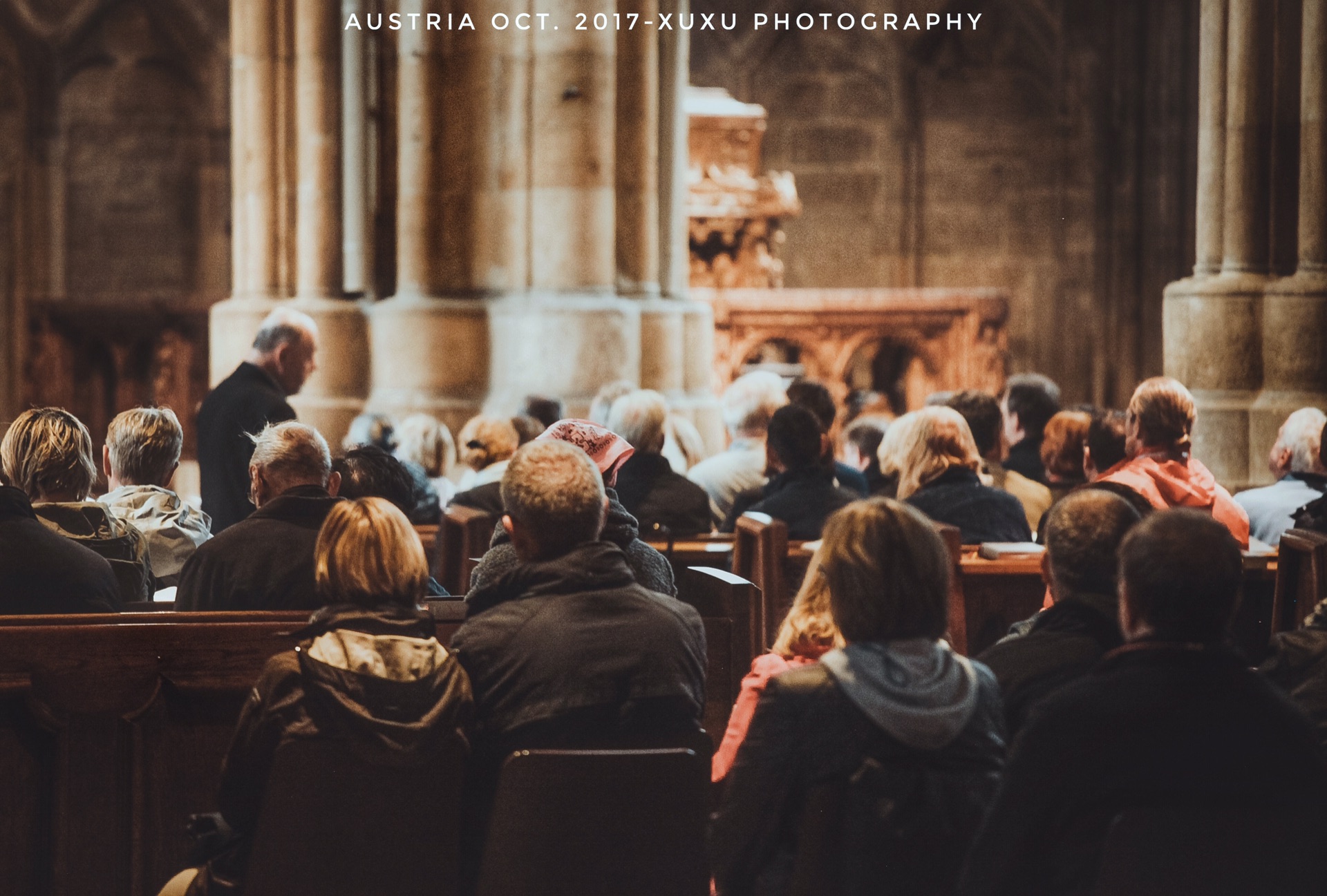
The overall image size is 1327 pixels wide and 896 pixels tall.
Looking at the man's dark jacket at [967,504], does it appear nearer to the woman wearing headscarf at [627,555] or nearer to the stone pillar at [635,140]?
the woman wearing headscarf at [627,555]

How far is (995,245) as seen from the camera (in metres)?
15.7

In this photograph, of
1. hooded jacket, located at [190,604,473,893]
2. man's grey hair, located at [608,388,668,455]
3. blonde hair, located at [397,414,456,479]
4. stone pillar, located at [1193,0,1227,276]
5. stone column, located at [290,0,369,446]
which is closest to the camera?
hooded jacket, located at [190,604,473,893]

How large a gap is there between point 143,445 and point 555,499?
1.88 meters

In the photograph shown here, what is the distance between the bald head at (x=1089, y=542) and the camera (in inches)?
121

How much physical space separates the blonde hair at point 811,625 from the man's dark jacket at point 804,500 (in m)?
2.13

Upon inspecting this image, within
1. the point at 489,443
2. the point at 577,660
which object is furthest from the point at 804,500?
the point at 577,660

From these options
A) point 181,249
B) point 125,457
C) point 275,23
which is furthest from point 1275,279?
point 181,249

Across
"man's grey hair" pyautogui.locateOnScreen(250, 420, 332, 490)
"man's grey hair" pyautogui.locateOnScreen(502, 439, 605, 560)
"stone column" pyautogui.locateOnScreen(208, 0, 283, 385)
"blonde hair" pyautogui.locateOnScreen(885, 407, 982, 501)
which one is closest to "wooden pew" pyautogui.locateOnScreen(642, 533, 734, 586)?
"blonde hair" pyautogui.locateOnScreen(885, 407, 982, 501)

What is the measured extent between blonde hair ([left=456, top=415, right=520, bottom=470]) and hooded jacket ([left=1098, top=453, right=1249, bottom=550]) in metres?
1.95

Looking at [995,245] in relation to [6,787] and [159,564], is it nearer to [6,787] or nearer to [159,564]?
[159,564]

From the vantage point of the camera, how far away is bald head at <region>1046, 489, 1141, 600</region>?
3.08m

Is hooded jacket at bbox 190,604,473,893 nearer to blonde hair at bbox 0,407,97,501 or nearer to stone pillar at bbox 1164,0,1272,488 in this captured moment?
blonde hair at bbox 0,407,97,501

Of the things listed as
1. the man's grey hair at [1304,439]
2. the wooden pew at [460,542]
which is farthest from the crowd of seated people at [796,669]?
the man's grey hair at [1304,439]

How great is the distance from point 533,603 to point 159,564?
2.08 meters
